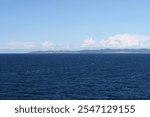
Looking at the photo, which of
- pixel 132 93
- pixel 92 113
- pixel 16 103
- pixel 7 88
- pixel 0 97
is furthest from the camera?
pixel 7 88

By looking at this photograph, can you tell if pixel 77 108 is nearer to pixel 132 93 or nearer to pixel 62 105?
pixel 62 105

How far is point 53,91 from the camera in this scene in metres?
66.3

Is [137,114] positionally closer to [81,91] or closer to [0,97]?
[0,97]

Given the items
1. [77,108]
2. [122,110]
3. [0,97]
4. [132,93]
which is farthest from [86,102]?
[132,93]

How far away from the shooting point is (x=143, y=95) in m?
60.9

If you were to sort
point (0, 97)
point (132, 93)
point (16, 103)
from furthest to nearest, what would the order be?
1. point (132, 93)
2. point (0, 97)
3. point (16, 103)

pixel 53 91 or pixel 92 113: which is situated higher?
pixel 92 113

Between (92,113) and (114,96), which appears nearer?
(92,113)

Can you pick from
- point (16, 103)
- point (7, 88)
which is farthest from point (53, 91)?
point (16, 103)

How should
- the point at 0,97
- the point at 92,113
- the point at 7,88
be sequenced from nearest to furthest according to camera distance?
1. the point at 92,113
2. the point at 0,97
3. the point at 7,88

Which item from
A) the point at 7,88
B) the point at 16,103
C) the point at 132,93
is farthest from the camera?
the point at 7,88

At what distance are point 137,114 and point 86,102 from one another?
158 cm

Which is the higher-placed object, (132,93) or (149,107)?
(149,107)

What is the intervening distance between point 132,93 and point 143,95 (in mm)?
3077
